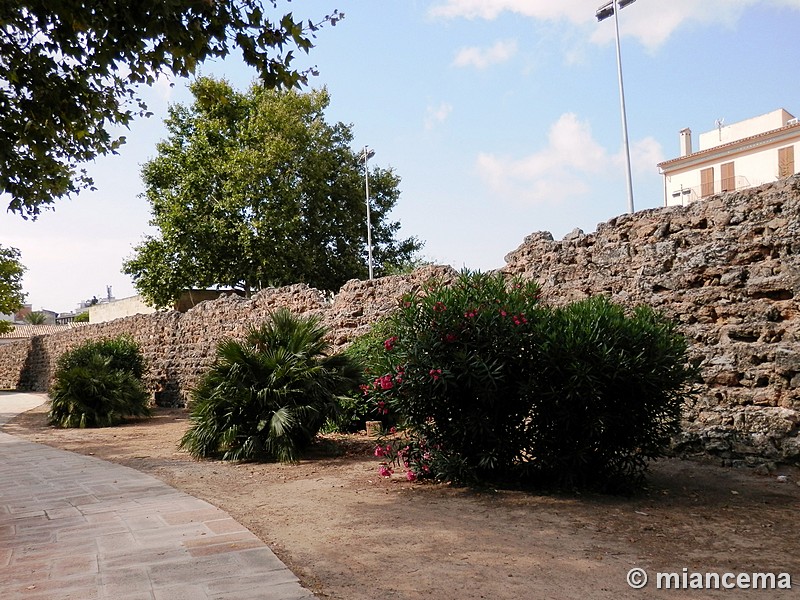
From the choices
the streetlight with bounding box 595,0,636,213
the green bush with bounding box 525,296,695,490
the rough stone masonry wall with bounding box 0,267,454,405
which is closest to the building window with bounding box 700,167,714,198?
the streetlight with bounding box 595,0,636,213

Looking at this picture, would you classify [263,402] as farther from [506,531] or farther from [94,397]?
[94,397]

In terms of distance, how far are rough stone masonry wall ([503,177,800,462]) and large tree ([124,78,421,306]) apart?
815 inches

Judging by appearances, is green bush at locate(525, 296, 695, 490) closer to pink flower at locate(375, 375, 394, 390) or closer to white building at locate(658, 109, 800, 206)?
pink flower at locate(375, 375, 394, 390)

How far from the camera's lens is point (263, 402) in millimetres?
7738

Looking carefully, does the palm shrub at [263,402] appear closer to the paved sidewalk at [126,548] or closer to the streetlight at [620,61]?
the paved sidewalk at [126,548]

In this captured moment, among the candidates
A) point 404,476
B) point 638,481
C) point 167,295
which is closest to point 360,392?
point 404,476

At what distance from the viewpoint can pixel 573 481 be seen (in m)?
5.41

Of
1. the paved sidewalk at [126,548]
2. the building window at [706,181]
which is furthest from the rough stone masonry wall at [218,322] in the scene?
the building window at [706,181]

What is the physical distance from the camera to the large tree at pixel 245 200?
26.6 metres

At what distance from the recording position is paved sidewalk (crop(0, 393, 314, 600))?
3.32 metres

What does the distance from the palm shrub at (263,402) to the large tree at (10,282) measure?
25.0 m

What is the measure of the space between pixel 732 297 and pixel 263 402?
4967mm

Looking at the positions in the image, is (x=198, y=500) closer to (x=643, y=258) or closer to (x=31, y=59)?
(x=31, y=59)

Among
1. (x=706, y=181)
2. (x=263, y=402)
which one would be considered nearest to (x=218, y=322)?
(x=263, y=402)
